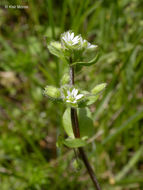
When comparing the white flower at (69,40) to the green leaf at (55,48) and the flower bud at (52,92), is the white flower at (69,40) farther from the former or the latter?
the flower bud at (52,92)

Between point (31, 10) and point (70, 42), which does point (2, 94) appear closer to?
point (31, 10)

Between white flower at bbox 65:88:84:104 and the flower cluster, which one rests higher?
the flower cluster

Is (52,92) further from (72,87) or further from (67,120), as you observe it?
(67,120)

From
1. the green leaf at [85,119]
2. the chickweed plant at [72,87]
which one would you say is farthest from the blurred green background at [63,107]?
the chickweed plant at [72,87]

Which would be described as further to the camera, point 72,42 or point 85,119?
point 85,119

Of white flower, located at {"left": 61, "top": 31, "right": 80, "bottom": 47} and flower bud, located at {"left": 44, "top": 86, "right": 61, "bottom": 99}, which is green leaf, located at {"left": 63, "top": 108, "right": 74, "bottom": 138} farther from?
white flower, located at {"left": 61, "top": 31, "right": 80, "bottom": 47}

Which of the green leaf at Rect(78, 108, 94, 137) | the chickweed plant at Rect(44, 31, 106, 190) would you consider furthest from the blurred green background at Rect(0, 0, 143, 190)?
the chickweed plant at Rect(44, 31, 106, 190)

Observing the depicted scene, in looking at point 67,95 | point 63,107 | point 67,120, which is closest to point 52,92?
point 67,95

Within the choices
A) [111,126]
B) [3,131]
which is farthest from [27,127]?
[111,126]

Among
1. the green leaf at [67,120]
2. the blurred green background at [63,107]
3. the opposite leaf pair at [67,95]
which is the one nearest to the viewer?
the opposite leaf pair at [67,95]
